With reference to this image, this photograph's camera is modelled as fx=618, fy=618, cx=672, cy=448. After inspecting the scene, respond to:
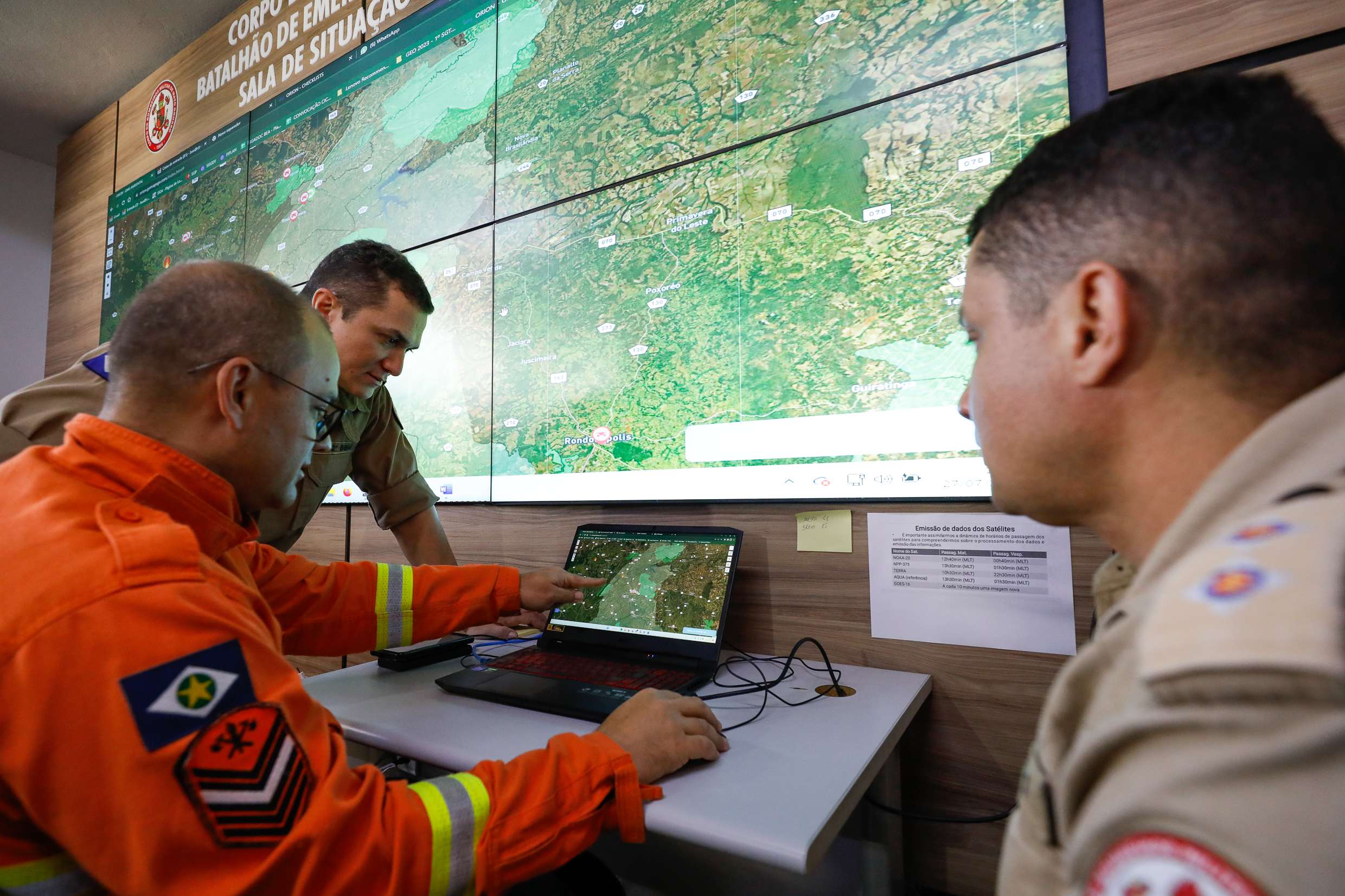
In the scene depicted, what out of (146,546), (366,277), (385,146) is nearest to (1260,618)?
(146,546)

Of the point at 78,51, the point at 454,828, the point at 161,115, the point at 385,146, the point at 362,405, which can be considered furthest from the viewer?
the point at 161,115

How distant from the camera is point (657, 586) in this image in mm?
1291

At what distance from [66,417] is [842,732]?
1662 millimetres

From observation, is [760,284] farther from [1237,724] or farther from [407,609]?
[1237,724]

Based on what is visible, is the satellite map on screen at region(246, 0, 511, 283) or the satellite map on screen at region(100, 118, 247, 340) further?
the satellite map on screen at region(100, 118, 247, 340)

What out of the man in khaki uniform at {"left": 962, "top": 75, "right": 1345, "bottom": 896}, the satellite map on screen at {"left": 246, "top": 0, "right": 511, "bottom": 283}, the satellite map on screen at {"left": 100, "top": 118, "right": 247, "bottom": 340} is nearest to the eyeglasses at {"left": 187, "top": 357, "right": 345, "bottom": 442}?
the man in khaki uniform at {"left": 962, "top": 75, "right": 1345, "bottom": 896}

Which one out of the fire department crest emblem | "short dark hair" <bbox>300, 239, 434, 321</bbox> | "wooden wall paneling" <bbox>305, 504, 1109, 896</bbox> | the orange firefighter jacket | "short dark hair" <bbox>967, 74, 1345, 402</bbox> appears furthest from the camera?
the fire department crest emblem

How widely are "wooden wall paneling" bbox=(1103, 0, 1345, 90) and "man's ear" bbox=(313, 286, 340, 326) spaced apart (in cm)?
172

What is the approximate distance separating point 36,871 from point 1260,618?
0.97 metres

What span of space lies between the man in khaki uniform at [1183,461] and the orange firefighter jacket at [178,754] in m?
0.52

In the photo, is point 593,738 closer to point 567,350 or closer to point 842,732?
point 842,732

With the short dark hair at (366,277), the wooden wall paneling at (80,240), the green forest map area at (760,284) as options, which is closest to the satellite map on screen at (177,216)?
the wooden wall paneling at (80,240)

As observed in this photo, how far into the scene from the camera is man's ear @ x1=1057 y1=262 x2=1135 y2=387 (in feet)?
1.54

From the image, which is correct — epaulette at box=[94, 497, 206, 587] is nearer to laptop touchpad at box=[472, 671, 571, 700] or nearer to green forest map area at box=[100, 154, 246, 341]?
laptop touchpad at box=[472, 671, 571, 700]
